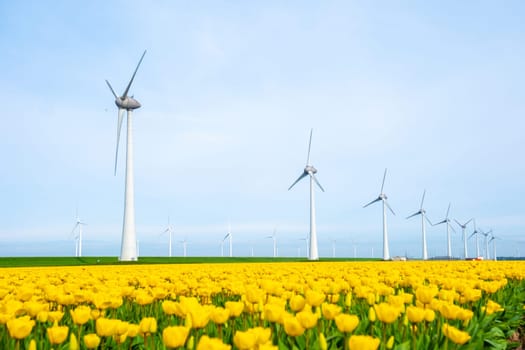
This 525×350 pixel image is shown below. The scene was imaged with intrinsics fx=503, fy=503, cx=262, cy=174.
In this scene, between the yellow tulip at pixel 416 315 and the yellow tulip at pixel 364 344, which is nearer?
the yellow tulip at pixel 364 344

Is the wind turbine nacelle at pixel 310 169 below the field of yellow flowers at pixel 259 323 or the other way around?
the other way around

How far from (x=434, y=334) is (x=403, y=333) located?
45 cm

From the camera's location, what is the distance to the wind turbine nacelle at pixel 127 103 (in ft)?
180

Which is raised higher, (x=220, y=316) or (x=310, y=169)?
(x=310, y=169)

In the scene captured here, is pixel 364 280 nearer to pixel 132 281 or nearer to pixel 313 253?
pixel 132 281

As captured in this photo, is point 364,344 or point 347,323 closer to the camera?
point 364,344

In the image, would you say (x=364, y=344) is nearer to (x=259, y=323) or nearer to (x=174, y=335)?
(x=174, y=335)

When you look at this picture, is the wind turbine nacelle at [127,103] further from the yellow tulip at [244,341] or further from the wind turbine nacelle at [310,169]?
the yellow tulip at [244,341]

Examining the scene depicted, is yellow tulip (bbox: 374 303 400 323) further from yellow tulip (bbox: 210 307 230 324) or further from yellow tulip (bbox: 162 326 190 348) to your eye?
yellow tulip (bbox: 162 326 190 348)

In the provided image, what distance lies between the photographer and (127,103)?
54.8 metres

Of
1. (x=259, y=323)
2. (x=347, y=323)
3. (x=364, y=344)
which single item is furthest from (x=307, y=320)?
(x=259, y=323)

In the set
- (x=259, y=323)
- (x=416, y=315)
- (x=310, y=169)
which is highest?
(x=310, y=169)

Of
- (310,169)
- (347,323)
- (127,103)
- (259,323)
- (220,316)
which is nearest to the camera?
(347,323)

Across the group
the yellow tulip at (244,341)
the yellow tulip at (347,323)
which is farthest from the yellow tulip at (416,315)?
the yellow tulip at (244,341)
